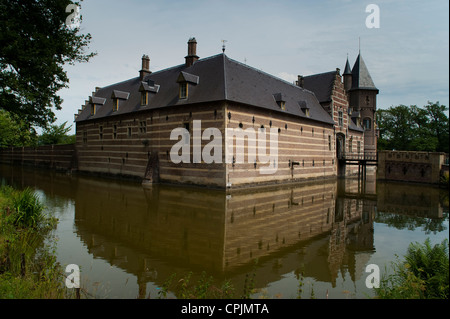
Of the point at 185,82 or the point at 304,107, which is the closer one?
the point at 185,82

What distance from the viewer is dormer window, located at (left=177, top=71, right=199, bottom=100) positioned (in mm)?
19078

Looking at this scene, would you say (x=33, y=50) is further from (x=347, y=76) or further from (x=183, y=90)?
(x=347, y=76)

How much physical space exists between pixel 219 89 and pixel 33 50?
953cm

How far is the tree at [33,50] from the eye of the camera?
10.6 m

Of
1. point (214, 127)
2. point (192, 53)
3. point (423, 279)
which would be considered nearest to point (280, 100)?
point (214, 127)

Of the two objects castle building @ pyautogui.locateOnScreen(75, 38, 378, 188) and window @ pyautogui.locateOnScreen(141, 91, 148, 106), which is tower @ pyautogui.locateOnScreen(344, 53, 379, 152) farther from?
window @ pyautogui.locateOnScreen(141, 91, 148, 106)

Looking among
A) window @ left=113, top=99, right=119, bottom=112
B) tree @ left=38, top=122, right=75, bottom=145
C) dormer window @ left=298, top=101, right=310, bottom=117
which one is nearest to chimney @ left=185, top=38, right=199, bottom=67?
window @ left=113, top=99, right=119, bottom=112

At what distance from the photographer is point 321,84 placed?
29500 mm

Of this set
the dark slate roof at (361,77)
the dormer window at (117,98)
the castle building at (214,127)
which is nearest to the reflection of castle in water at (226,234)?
the castle building at (214,127)

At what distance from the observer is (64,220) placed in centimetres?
960

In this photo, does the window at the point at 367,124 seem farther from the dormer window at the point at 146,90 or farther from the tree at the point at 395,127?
the dormer window at the point at 146,90

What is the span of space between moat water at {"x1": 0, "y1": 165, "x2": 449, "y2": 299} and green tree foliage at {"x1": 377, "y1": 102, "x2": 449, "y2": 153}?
36.8 m

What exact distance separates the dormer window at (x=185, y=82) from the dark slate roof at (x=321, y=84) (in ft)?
46.6
